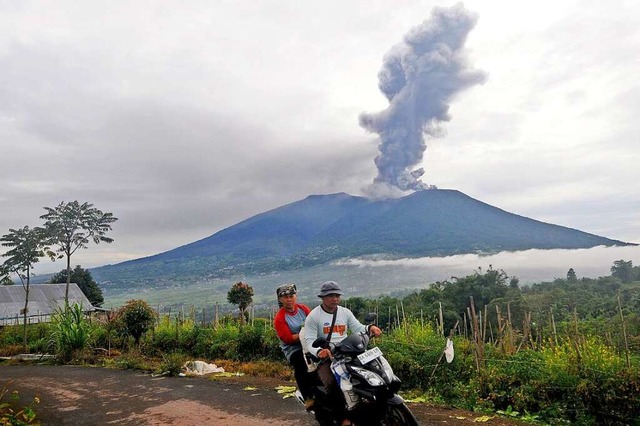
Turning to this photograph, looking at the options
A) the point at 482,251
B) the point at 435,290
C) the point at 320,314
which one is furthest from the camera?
the point at 482,251

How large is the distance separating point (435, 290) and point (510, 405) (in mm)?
22720

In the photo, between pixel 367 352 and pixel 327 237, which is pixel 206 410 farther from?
pixel 327 237

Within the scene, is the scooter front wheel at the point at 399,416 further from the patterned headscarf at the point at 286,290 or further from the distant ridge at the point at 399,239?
the distant ridge at the point at 399,239

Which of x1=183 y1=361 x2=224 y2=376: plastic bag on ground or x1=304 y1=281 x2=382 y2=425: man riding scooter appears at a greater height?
x1=304 y1=281 x2=382 y2=425: man riding scooter

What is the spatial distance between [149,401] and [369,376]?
460 cm

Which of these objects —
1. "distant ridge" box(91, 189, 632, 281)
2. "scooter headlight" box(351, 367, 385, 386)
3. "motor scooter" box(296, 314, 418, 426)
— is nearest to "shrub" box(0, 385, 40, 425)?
"motor scooter" box(296, 314, 418, 426)

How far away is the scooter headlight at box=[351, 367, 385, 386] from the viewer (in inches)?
156

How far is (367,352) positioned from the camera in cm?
410

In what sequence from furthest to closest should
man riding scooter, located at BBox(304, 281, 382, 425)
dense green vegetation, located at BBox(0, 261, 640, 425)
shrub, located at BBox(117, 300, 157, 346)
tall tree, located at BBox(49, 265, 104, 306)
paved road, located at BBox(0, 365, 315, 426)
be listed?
1. tall tree, located at BBox(49, 265, 104, 306)
2. shrub, located at BBox(117, 300, 157, 346)
3. paved road, located at BBox(0, 365, 315, 426)
4. dense green vegetation, located at BBox(0, 261, 640, 425)
5. man riding scooter, located at BBox(304, 281, 382, 425)

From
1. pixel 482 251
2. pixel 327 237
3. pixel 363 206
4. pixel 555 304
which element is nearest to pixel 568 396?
pixel 555 304

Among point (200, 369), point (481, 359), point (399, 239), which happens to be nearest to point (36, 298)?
point (200, 369)

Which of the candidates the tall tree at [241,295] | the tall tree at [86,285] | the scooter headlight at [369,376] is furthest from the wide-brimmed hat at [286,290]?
the tall tree at [86,285]

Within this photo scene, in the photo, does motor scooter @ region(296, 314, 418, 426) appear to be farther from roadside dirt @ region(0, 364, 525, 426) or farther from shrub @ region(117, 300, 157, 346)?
shrub @ region(117, 300, 157, 346)

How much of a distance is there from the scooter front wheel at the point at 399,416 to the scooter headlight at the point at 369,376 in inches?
10.5
